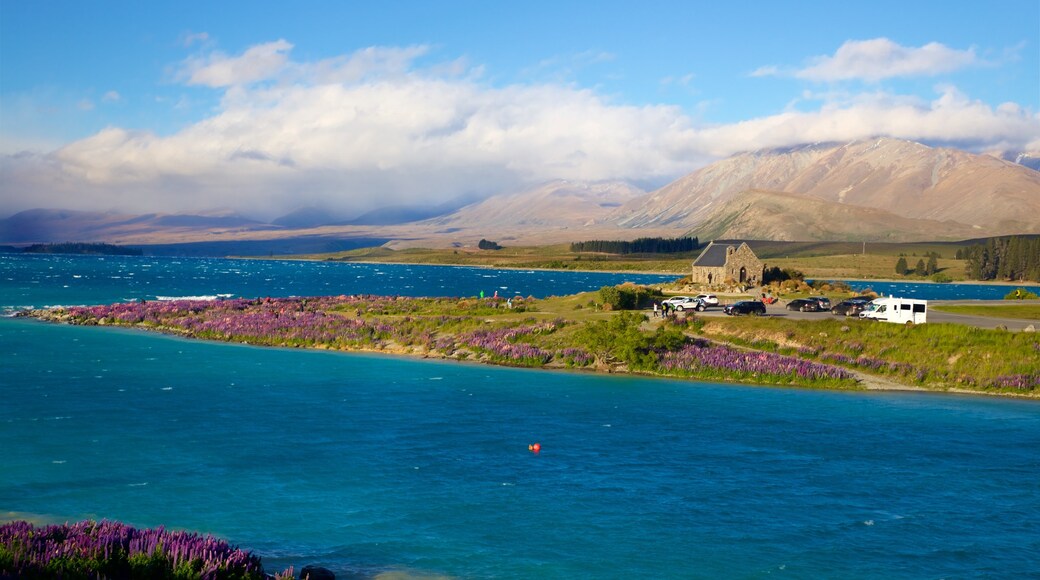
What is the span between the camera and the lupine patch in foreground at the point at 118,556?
658 inches

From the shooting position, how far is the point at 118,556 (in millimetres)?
17609

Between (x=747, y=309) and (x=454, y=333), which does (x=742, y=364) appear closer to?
(x=747, y=309)

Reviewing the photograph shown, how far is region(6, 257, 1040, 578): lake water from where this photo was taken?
2219 centimetres

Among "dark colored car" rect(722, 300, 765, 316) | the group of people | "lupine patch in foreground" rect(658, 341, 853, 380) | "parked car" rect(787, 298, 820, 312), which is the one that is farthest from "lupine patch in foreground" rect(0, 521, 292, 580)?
"parked car" rect(787, 298, 820, 312)

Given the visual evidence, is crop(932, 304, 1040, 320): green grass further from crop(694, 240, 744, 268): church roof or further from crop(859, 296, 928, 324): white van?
crop(694, 240, 744, 268): church roof

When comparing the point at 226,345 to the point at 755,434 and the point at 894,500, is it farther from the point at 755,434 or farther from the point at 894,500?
the point at 894,500

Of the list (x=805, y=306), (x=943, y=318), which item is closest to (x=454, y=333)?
(x=805, y=306)

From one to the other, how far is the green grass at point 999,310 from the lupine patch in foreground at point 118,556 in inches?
2513

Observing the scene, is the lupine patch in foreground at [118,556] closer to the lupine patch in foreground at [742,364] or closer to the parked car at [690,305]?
the lupine patch in foreground at [742,364]

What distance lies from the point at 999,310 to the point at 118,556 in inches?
2845

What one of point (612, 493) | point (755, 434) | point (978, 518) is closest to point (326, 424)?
point (612, 493)

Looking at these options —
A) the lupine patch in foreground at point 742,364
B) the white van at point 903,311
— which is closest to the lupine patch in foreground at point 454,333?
the lupine patch in foreground at point 742,364

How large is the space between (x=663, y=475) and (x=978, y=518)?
916 centimetres

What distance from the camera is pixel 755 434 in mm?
35281
